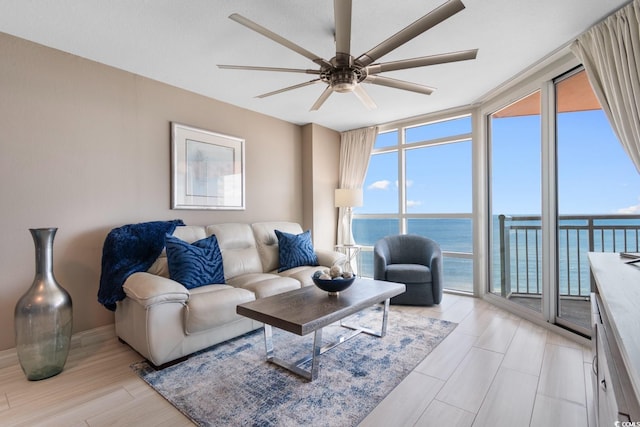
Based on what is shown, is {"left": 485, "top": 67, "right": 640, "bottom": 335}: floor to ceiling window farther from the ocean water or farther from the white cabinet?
the white cabinet

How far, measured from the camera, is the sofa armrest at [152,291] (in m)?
2.09

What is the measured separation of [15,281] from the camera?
90.9 inches

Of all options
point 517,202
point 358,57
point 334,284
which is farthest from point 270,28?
point 517,202

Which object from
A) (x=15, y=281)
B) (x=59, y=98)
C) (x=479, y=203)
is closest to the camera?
(x=15, y=281)

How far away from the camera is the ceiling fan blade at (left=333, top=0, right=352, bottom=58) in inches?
57.6

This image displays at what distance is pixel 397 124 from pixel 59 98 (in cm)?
410

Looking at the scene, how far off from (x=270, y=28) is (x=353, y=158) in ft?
9.69

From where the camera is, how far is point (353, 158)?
16.4 ft

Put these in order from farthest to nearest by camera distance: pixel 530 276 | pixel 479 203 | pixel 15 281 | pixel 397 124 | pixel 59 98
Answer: pixel 397 124 → pixel 479 203 → pixel 530 276 → pixel 59 98 → pixel 15 281

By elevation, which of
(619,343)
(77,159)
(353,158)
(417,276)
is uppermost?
(353,158)

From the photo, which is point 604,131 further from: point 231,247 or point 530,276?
point 231,247

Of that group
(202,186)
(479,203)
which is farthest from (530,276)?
(202,186)

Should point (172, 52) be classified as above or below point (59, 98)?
above

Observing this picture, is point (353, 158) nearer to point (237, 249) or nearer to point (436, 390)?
point (237, 249)
